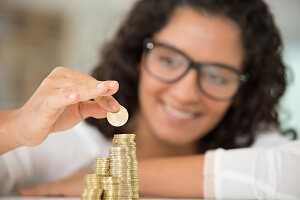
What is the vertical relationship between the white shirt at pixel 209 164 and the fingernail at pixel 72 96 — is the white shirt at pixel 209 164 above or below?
below

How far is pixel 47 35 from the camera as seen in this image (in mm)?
5793

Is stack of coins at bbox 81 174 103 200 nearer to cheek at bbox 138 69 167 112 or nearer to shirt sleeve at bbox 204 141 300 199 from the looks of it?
shirt sleeve at bbox 204 141 300 199

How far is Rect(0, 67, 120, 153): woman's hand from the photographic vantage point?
0.95 metres

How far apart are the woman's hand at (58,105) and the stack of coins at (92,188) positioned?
0.15 meters

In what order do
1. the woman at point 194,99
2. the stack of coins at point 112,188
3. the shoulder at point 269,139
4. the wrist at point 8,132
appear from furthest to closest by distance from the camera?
the shoulder at point 269,139 → the woman at point 194,99 → the wrist at point 8,132 → the stack of coins at point 112,188

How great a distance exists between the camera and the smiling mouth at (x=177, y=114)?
75.1 inches

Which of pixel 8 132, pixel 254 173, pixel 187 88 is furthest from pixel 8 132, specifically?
pixel 187 88

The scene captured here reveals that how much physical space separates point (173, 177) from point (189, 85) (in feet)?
1.70

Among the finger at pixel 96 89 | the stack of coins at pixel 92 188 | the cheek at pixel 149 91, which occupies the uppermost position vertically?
the finger at pixel 96 89

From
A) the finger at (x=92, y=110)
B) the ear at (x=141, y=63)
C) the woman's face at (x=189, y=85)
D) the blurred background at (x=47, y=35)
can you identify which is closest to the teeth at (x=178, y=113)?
the woman's face at (x=189, y=85)

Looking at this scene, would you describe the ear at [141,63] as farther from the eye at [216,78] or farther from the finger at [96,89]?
the finger at [96,89]

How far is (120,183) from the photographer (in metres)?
0.94

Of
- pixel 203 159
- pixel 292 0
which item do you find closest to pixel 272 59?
pixel 203 159

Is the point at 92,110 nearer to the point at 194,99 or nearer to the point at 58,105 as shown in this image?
the point at 58,105
